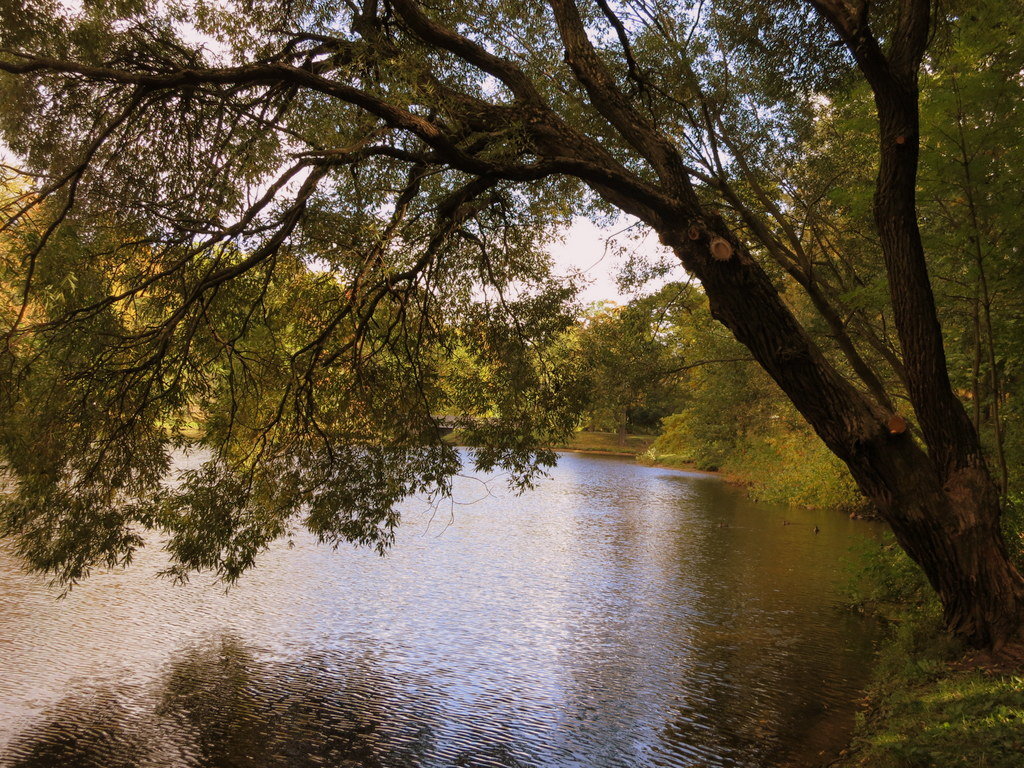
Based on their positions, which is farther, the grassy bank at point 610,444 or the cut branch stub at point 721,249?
the grassy bank at point 610,444

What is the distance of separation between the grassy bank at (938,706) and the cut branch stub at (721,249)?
3.51m

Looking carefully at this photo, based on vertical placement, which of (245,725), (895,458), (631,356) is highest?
(631,356)

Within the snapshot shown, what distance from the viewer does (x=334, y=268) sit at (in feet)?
24.0

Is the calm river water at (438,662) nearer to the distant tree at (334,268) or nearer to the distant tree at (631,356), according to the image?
the distant tree at (334,268)

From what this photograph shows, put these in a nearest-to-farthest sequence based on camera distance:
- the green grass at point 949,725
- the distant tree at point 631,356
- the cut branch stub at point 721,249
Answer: the green grass at point 949,725
the cut branch stub at point 721,249
the distant tree at point 631,356

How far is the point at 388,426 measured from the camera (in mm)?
8055

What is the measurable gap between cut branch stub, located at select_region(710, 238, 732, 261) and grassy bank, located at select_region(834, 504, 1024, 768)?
11.5ft

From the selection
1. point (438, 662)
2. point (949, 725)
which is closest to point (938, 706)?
point (949, 725)

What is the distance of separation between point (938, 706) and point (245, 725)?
6.02 meters

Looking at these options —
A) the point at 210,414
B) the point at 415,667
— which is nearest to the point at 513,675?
the point at 415,667

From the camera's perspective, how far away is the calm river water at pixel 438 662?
7066mm

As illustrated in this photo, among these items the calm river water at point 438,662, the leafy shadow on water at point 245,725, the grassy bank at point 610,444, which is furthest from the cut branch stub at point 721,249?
the grassy bank at point 610,444

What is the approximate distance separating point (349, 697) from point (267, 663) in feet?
4.89

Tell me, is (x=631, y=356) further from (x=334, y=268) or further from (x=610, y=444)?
(x=610, y=444)
